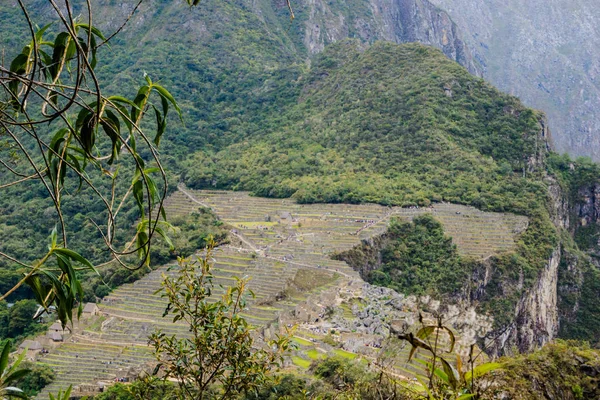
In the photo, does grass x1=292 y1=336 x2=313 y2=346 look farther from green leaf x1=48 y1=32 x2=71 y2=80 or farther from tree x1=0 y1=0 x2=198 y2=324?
green leaf x1=48 y1=32 x2=71 y2=80

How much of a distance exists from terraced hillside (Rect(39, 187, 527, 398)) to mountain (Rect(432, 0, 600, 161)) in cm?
6946

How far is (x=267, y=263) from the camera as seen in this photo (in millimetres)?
29453

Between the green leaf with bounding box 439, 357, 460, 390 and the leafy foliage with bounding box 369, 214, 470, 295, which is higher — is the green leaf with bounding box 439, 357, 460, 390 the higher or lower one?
the higher one

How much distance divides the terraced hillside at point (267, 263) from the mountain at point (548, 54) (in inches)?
2735

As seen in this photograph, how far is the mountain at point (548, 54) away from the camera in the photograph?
336 ft

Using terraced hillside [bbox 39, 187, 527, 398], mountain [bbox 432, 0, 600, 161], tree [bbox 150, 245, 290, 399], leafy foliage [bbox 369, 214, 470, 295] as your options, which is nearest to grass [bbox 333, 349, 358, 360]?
terraced hillside [bbox 39, 187, 527, 398]

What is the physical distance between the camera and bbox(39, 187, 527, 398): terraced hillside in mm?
23094

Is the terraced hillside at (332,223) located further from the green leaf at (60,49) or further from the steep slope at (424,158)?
the green leaf at (60,49)

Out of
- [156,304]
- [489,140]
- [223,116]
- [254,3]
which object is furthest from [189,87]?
[156,304]

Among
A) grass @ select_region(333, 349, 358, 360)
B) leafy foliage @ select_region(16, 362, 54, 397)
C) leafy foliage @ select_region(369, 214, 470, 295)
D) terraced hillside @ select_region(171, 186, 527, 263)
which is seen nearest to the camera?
grass @ select_region(333, 349, 358, 360)

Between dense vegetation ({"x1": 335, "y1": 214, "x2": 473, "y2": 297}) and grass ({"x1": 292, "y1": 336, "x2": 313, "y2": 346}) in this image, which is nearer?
grass ({"x1": 292, "y1": 336, "x2": 313, "y2": 346})

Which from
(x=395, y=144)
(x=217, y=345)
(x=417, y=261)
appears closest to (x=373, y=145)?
(x=395, y=144)

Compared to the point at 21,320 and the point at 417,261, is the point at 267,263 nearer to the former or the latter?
the point at 417,261

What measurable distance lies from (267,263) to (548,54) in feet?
315
